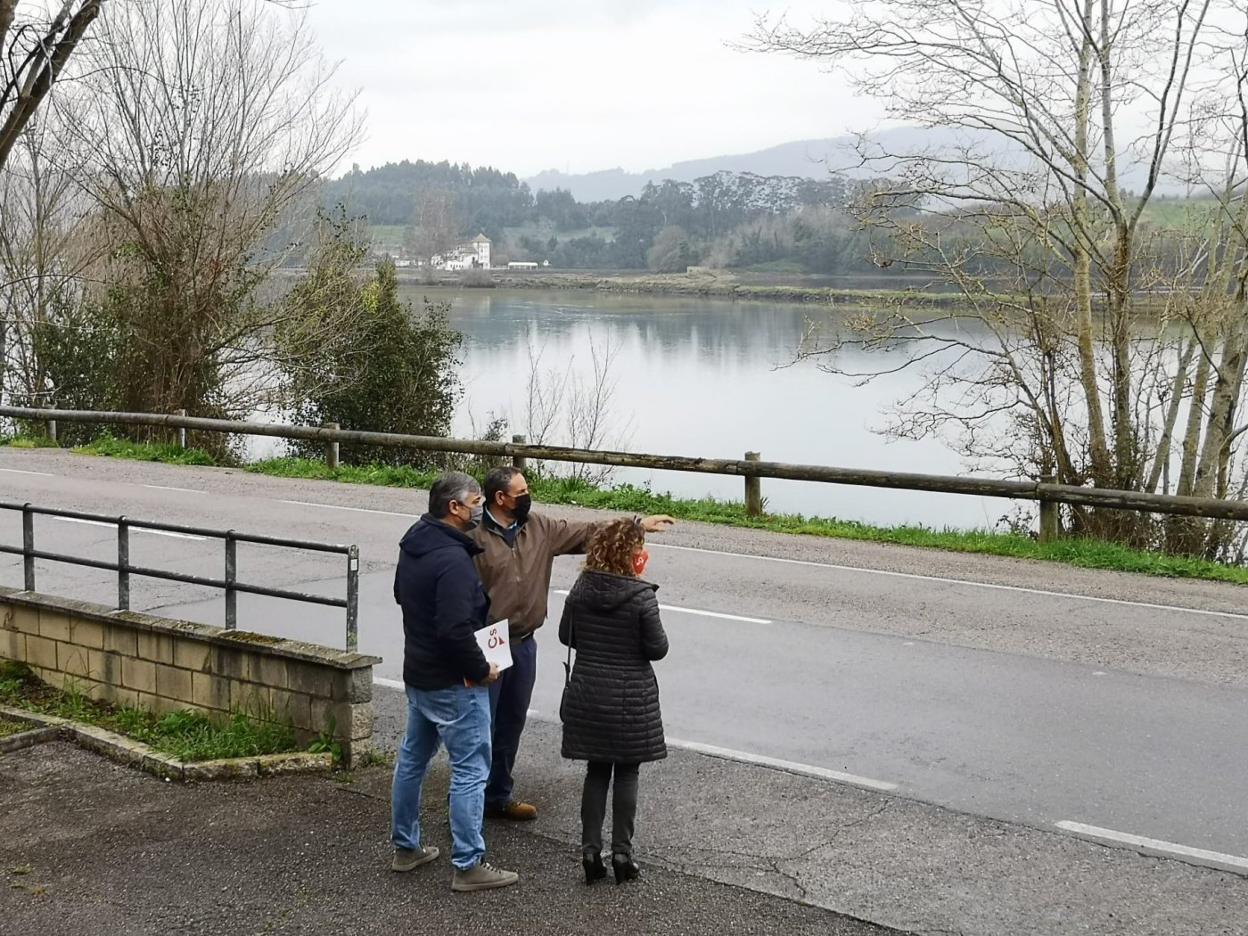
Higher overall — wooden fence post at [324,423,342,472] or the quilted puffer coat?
the quilted puffer coat

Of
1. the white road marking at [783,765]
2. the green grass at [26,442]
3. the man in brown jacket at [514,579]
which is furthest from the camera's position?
the green grass at [26,442]

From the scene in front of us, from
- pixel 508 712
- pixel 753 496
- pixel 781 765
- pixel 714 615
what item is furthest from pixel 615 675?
pixel 753 496

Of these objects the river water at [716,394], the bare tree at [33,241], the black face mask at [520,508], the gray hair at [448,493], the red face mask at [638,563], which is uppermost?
the bare tree at [33,241]

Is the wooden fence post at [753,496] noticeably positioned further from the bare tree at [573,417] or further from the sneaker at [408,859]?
the sneaker at [408,859]

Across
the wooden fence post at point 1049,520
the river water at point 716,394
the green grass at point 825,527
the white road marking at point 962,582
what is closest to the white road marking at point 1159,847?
the white road marking at point 962,582

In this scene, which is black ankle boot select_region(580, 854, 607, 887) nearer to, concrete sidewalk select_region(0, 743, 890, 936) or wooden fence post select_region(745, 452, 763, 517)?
concrete sidewalk select_region(0, 743, 890, 936)

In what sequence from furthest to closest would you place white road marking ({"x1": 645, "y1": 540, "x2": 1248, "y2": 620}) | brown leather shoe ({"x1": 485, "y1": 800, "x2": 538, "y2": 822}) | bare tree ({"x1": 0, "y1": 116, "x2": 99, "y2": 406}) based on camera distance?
bare tree ({"x1": 0, "y1": 116, "x2": 99, "y2": 406}) < white road marking ({"x1": 645, "y1": 540, "x2": 1248, "y2": 620}) < brown leather shoe ({"x1": 485, "y1": 800, "x2": 538, "y2": 822})

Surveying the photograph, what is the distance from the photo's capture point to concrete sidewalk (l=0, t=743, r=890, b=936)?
5.64 meters

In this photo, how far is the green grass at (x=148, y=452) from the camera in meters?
22.5

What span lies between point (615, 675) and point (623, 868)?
85 cm

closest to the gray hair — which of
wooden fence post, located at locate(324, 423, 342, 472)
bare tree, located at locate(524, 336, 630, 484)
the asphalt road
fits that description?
the asphalt road

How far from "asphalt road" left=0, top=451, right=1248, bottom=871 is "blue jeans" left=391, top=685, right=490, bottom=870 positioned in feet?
7.13

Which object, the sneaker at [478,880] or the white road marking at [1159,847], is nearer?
the sneaker at [478,880]

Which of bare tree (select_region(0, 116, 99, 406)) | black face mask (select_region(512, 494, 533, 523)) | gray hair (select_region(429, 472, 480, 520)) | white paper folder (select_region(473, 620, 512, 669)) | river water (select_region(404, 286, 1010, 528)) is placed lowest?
river water (select_region(404, 286, 1010, 528))
